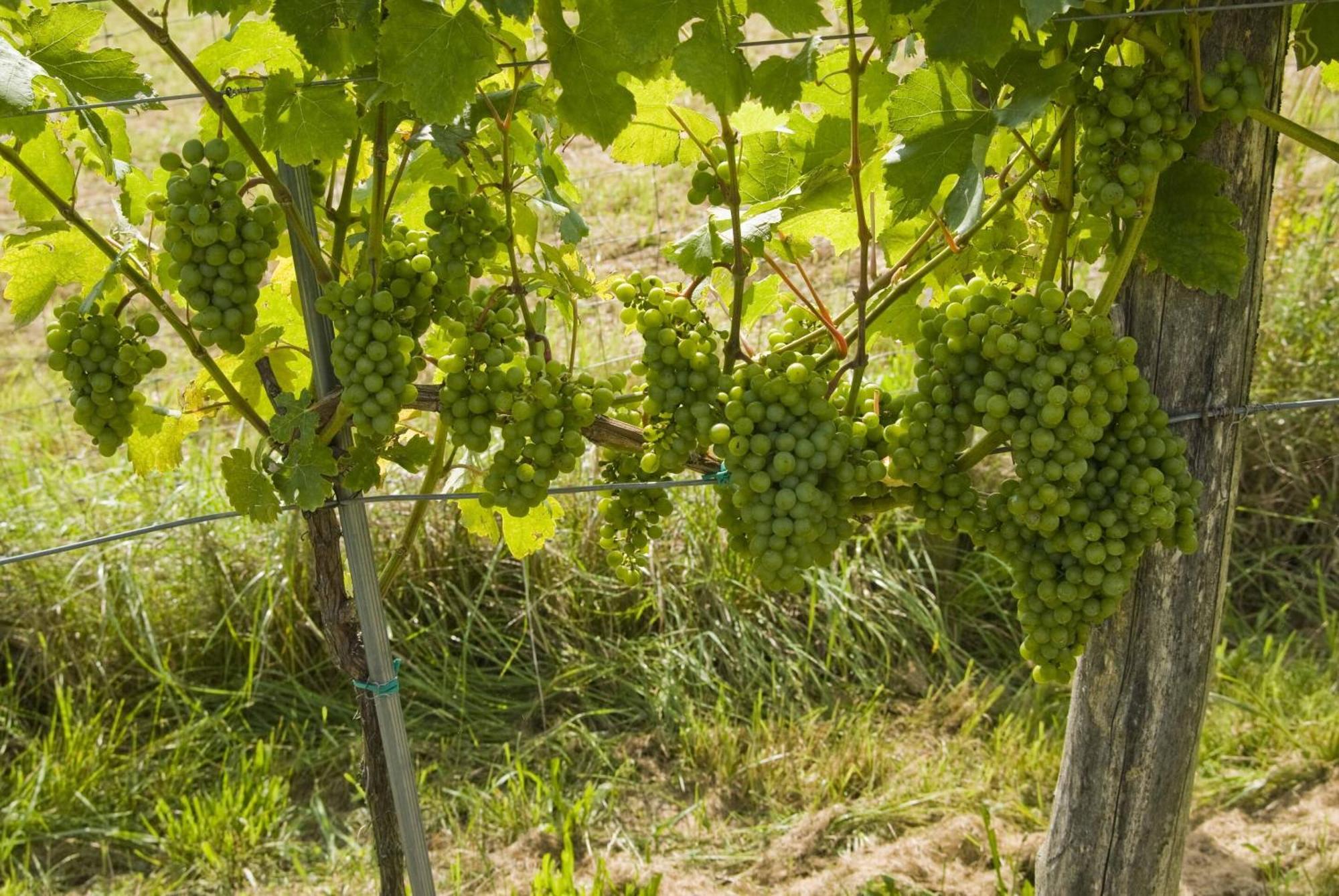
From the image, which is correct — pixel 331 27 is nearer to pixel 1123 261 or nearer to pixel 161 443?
pixel 161 443

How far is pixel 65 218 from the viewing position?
1.58m

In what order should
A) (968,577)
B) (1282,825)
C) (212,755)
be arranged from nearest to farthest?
(1282,825) < (212,755) < (968,577)

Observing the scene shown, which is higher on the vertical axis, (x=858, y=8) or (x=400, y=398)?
(x=858, y=8)

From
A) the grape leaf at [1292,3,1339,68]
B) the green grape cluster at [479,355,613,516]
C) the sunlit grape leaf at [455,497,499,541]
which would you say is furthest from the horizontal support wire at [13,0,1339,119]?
the sunlit grape leaf at [455,497,499,541]

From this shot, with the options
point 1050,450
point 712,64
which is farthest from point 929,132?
point 1050,450

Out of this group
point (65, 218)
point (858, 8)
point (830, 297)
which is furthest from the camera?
point (830, 297)

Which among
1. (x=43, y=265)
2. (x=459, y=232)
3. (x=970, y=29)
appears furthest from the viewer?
(x=43, y=265)

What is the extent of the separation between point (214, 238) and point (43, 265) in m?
0.47

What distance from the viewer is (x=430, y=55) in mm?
1226

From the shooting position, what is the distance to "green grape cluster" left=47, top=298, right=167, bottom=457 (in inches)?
57.7

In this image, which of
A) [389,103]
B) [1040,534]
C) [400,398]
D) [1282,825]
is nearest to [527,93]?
[389,103]

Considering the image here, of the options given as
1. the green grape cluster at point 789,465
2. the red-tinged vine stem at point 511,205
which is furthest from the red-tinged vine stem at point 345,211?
the green grape cluster at point 789,465

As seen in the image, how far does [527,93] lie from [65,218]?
613 mm

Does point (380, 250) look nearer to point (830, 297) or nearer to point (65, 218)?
point (65, 218)
